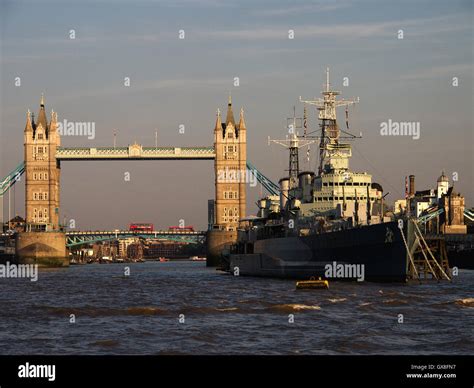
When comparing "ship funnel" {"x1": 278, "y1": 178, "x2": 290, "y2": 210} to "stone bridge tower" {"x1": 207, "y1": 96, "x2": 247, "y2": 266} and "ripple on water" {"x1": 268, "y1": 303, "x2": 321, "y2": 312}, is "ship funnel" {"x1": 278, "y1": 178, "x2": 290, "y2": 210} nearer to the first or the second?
"ripple on water" {"x1": 268, "y1": 303, "x2": 321, "y2": 312}

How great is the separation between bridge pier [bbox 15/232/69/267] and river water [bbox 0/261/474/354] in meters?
93.6

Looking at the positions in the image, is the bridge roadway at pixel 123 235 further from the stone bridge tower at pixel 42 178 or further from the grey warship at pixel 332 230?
the grey warship at pixel 332 230

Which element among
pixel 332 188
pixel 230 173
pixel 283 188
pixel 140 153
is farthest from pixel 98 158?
pixel 332 188

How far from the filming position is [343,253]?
59094 millimetres

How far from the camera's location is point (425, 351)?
23922 mm

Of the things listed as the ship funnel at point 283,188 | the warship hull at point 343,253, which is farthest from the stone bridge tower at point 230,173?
the warship hull at point 343,253

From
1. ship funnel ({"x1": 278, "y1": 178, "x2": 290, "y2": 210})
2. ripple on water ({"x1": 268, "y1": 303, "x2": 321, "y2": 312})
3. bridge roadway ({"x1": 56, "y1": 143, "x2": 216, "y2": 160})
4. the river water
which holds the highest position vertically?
bridge roadway ({"x1": 56, "y1": 143, "x2": 216, "y2": 160})

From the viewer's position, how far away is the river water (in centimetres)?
2539

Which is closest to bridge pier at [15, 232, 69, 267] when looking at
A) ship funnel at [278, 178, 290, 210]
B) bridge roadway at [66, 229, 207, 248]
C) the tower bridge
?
the tower bridge

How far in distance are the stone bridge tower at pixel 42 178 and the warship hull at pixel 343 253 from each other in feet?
310

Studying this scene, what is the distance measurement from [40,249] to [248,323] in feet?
377
